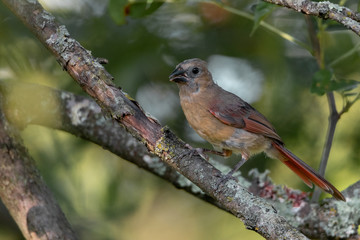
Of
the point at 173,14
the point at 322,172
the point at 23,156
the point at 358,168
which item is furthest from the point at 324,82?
the point at 23,156

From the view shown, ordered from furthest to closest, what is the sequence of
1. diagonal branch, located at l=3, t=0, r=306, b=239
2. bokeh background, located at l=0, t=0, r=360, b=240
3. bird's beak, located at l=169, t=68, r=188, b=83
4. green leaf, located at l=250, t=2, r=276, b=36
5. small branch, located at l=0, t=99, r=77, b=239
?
1. bokeh background, located at l=0, t=0, r=360, b=240
2. bird's beak, located at l=169, t=68, r=188, b=83
3. small branch, located at l=0, t=99, r=77, b=239
4. green leaf, located at l=250, t=2, r=276, b=36
5. diagonal branch, located at l=3, t=0, r=306, b=239

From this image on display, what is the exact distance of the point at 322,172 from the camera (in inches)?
149

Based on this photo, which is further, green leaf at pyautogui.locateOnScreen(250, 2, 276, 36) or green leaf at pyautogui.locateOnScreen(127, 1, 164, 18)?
green leaf at pyautogui.locateOnScreen(127, 1, 164, 18)

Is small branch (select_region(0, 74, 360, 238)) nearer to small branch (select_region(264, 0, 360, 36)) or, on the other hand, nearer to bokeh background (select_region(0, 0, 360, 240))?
bokeh background (select_region(0, 0, 360, 240))

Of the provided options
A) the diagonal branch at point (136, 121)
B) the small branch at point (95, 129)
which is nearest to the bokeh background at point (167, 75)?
the small branch at point (95, 129)

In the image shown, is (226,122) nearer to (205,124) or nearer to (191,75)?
(205,124)

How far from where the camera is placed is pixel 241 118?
12.9 ft

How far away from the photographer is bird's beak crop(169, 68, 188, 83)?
154 inches

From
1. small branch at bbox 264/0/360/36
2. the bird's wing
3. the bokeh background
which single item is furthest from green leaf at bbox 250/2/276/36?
the bokeh background

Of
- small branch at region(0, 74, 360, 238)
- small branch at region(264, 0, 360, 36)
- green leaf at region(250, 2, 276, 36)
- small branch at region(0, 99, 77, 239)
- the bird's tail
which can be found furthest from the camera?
small branch at region(0, 74, 360, 238)

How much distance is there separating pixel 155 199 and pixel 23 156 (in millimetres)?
1751

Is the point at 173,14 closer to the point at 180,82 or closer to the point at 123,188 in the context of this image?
the point at 180,82

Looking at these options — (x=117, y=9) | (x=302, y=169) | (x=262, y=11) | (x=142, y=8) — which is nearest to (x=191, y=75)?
(x=142, y=8)

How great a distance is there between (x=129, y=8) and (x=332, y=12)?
161 centimetres
